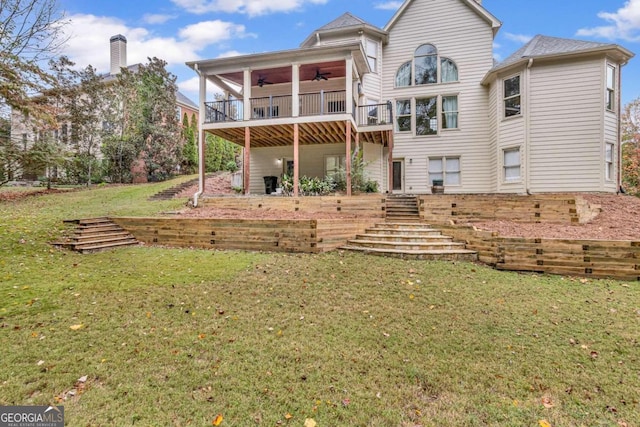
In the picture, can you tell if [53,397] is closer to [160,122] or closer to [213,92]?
[160,122]

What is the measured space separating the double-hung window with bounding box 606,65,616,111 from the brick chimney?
109ft

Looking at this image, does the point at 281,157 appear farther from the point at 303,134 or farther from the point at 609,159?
the point at 609,159

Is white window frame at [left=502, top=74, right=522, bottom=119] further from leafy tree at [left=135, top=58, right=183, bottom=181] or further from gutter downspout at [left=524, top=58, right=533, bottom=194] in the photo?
leafy tree at [left=135, top=58, right=183, bottom=181]

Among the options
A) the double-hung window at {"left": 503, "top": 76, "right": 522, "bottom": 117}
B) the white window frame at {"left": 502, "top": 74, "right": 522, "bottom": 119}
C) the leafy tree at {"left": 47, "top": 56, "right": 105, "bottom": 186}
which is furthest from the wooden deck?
the leafy tree at {"left": 47, "top": 56, "right": 105, "bottom": 186}

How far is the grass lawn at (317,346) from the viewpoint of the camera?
2.44 metres

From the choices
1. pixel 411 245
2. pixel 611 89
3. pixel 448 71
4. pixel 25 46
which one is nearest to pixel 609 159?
pixel 611 89

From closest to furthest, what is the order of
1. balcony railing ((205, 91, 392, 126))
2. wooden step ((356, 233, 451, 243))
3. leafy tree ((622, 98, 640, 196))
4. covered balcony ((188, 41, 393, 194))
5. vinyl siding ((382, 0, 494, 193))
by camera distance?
wooden step ((356, 233, 451, 243)) < covered balcony ((188, 41, 393, 194)) < balcony railing ((205, 91, 392, 126)) < vinyl siding ((382, 0, 494, 193)) < leafy tree ((622, 98, 640, 196))

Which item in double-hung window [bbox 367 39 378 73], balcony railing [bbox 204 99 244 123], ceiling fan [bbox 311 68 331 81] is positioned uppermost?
double-hung window [bbox 367 39 378 73]

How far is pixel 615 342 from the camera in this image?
3418mm

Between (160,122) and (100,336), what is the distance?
73.4ft

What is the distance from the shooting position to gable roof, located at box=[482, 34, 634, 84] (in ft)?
38.3

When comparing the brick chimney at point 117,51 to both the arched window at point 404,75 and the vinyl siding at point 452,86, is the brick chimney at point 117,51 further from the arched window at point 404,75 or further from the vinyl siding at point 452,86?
the arched window at point 404,75

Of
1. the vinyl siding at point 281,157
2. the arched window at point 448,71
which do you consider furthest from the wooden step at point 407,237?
the arched window at point 448,71

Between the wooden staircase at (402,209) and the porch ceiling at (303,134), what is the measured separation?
4035mm
